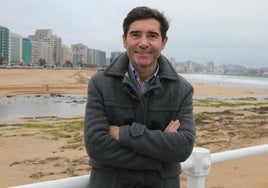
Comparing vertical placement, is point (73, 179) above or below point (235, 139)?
above

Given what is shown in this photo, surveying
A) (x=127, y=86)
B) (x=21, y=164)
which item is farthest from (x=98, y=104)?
(x=21, y=164)

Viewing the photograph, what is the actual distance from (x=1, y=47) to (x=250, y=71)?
12955 centimetres

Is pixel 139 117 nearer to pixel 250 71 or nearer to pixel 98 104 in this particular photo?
pixel 98 104

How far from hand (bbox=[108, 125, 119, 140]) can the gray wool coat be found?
0.06 feet

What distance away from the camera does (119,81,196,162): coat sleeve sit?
1790mm

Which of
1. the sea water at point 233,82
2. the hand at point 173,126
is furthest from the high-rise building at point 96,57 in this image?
the hand at point 173,126

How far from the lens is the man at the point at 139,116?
1.80 metres

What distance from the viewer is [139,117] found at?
6.09 feet

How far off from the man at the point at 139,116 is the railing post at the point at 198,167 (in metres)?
0.46

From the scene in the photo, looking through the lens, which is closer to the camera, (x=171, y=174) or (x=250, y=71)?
(x=171, y=174)

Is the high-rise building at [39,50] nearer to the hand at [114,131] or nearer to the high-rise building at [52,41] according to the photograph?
the high-rise building at [52,41]

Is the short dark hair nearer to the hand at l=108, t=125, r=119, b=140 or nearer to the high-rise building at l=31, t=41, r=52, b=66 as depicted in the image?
the hand at l=108, t=125, r=119, b=140

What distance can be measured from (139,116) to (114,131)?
0.14m

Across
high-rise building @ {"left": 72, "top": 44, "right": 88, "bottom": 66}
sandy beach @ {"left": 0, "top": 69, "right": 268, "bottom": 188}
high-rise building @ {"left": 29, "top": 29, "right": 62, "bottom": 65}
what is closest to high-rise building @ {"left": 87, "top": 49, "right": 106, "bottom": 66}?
high-rise building @ {"left": 72, "top": 44, "right": 88, "bottom": 66}
